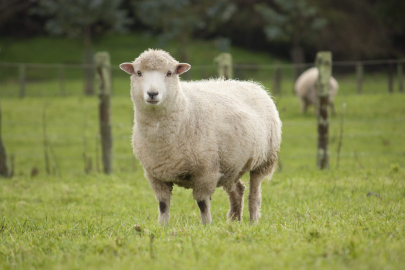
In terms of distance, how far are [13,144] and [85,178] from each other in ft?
21.8

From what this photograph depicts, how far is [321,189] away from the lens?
6.36 meters

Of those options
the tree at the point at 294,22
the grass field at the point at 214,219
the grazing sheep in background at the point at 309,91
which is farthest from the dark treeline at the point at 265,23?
the grass field at the point at 214,219

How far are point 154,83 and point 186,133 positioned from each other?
0.61m

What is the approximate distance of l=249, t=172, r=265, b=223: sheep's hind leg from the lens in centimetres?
547

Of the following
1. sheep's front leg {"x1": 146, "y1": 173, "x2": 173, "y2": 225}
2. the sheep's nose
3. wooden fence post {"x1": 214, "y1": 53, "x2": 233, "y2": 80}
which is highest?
wooden fence post {"x1": 214, "y1": 53, "x2": 233, "y2": 80}

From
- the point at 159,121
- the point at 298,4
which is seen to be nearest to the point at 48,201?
the point at 159,121

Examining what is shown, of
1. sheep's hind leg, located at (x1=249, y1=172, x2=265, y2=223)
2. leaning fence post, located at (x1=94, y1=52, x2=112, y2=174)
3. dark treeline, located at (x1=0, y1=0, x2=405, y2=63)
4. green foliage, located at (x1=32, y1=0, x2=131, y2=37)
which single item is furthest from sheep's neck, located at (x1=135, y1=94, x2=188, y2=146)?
green foliage, located at (x1=32, y1=0, x2=131, y2=37)

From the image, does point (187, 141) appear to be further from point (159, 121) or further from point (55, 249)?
point (55, 249)

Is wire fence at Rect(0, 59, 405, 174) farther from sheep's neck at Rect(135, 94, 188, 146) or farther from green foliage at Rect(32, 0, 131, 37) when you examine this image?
green foliage at Rect(32, 0, 131, 37)

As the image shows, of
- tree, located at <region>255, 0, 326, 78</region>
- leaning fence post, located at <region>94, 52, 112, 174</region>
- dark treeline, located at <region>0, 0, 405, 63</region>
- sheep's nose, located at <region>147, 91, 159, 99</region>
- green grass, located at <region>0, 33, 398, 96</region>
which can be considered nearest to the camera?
sheep's nose, located at <region>147, 91, 159, 99</region>

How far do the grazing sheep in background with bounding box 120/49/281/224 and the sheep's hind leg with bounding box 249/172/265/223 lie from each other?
1.15 ft

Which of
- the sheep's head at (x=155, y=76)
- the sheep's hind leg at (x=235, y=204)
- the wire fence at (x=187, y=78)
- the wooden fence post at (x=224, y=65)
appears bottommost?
the sheep's hind leg at (x=235, y=204)

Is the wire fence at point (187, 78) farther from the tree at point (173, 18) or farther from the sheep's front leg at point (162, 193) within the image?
the sheep's front leg at point (162, 193)

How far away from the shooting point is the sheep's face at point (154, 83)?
427 cm
